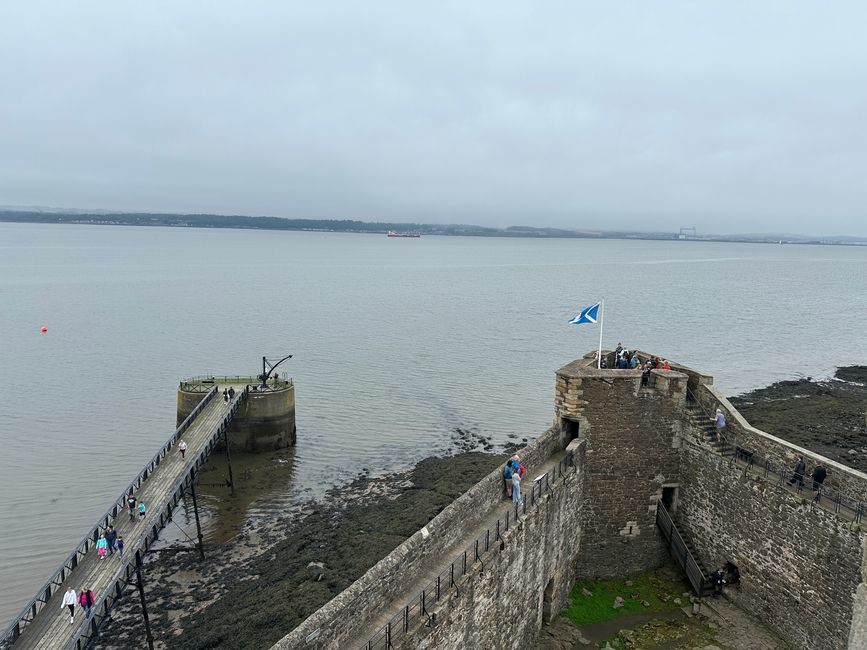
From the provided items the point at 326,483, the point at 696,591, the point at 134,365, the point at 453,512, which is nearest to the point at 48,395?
the point at 134,365

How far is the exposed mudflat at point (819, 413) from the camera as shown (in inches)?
1065

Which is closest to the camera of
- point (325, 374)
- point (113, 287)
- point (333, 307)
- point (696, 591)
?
point (696, 591)

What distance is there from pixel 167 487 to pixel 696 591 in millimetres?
16513

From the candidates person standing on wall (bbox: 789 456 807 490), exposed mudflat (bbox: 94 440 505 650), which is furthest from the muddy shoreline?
person standing on wall (bbox: 789 456 807 490)

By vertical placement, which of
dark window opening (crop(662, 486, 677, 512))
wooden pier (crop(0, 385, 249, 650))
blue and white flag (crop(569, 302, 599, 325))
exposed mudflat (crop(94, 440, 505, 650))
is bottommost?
exposed mudflat (crop(94, 440, 505, 650))

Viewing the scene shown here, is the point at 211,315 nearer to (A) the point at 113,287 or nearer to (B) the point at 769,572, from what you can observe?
(A) the point at 113,287

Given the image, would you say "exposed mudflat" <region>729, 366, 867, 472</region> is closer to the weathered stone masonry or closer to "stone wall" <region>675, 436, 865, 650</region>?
"stone wall" <region>675, 436, 865, 650</region>

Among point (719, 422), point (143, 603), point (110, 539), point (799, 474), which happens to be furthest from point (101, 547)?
point (799, 474)

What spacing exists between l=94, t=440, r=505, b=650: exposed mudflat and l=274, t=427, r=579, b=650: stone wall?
22.1ft

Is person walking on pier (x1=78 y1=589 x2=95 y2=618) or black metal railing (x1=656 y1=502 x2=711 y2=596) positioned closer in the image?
person walking on pier (x1=78 y1=589 x2=95 y2=618)

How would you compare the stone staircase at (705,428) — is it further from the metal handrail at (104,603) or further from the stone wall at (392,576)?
the metal handrail at (104,603)

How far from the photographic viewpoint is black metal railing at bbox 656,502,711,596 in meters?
15.7

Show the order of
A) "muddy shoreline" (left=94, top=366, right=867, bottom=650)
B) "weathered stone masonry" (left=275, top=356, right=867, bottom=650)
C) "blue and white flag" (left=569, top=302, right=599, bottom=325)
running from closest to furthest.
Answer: "weathered stone masonry" (left=275, top=356, right=867, bottom=650) → "muddy shoreline" (left=94, top=366, right=867, bottom=650) → "blue and white flag" (left=569, top=302, right=599, bottom=325)

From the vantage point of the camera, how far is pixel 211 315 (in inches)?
2603
